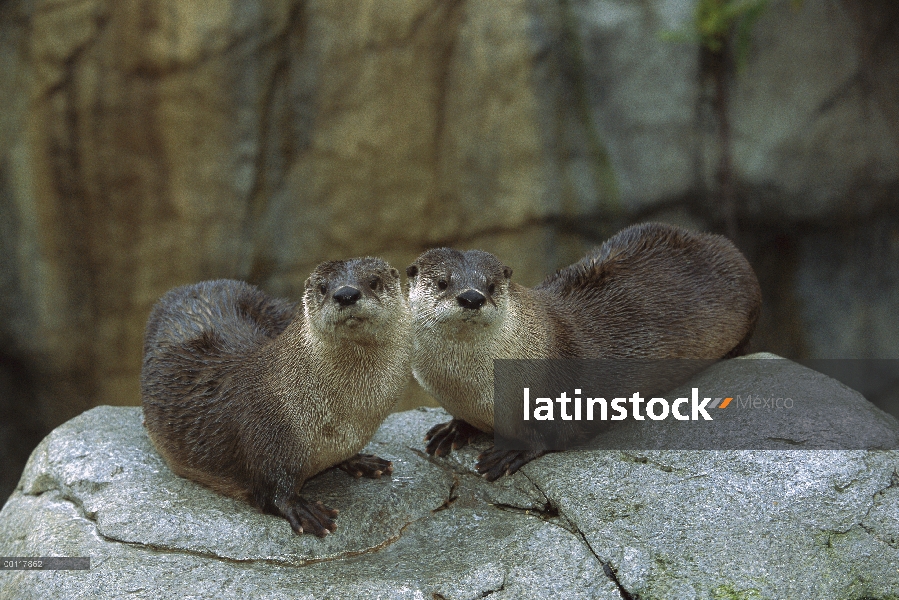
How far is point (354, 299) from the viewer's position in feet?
7.34

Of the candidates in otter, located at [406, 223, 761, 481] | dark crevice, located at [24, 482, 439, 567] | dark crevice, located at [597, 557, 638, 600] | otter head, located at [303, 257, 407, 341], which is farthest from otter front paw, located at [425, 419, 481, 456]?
dark crevice, located at [597, 557, 638, 600]

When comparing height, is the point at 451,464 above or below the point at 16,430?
above

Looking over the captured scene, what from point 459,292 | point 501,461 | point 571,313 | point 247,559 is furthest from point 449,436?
point 247,559

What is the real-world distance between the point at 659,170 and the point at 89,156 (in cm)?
308

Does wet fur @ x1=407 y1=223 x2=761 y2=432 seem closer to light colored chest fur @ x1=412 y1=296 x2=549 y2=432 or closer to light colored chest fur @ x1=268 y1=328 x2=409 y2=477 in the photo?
light colored chest fur @ x1=412 y1=296 x2=549 y2=432

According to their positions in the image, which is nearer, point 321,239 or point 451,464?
point 451,464

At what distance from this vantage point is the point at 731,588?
220cm

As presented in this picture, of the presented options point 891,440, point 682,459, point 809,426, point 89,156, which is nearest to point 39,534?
point 682,459

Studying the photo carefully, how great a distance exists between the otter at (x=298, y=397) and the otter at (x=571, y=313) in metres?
0.20

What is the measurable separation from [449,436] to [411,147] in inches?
96.5

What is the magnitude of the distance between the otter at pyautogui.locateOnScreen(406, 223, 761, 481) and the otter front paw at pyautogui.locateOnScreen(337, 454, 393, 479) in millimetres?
232

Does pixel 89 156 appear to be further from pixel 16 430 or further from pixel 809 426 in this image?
pixel 809 426

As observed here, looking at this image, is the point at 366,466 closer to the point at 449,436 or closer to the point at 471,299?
the point at 449,436

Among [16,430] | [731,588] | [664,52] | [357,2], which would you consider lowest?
[16,430]
